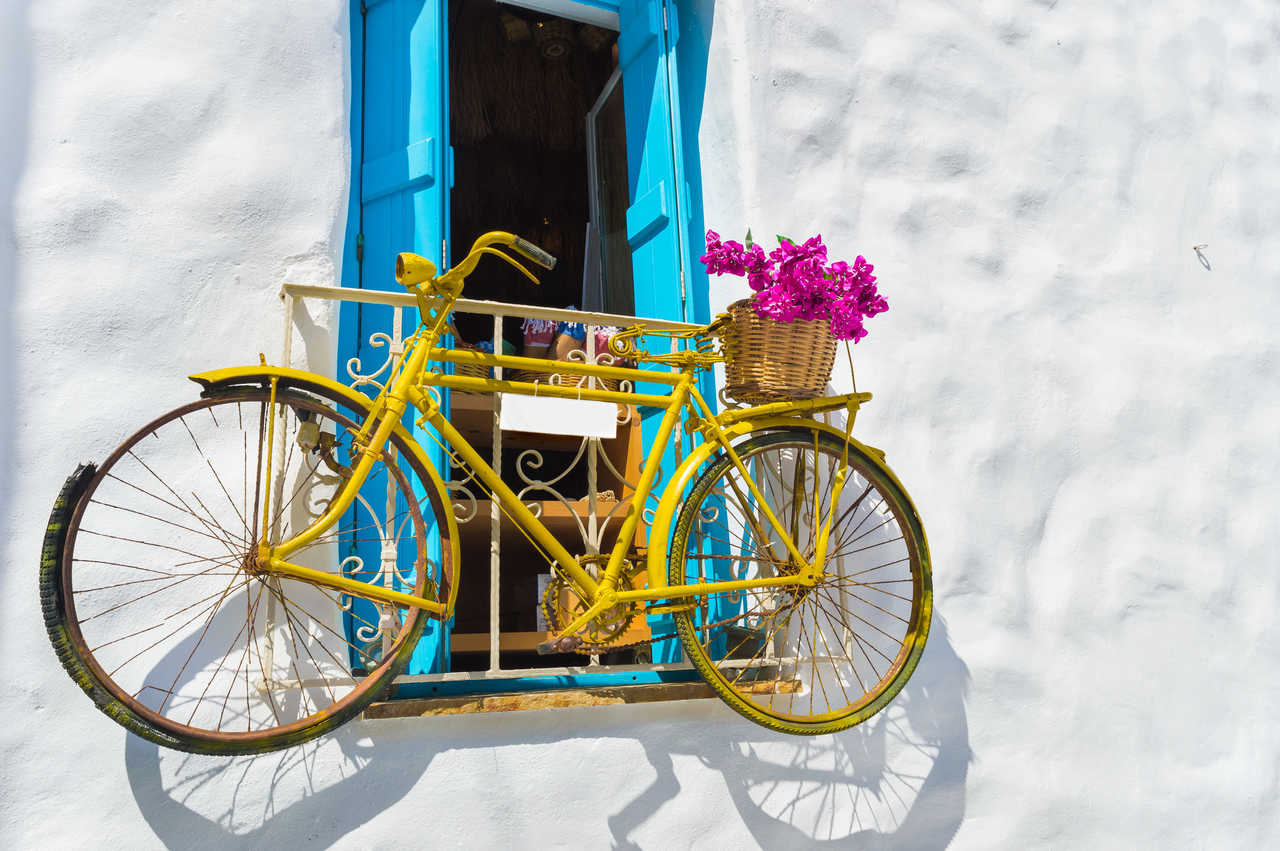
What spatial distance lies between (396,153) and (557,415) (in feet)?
3.64

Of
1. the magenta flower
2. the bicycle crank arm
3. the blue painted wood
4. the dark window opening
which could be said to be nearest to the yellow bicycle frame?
the bicycle crank arm

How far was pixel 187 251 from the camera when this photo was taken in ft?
8.32

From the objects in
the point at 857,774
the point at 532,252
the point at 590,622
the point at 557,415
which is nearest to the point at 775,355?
the point at 557,415

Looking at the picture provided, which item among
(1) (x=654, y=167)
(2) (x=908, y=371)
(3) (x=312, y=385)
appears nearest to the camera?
(3) (x=312, y=385)

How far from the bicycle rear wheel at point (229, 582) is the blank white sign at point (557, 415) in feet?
1.02

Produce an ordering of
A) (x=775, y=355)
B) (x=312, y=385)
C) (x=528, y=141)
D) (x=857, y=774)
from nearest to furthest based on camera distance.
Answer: (x=312, y=385) < (x=775, y=355) < (x=857, y=774) < (x=528, y=141)

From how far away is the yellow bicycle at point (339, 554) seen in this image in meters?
2.02

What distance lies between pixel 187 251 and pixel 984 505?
99.3 inches

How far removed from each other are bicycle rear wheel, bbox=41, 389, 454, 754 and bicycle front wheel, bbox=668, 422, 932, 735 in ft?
2.52

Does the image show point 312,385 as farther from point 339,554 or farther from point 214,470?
point 339,554

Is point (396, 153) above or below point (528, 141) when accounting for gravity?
below

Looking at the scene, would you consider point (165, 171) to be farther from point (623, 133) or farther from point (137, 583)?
point (623, 133)

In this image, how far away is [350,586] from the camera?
2.00 meters

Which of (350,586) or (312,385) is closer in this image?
(350,586)
